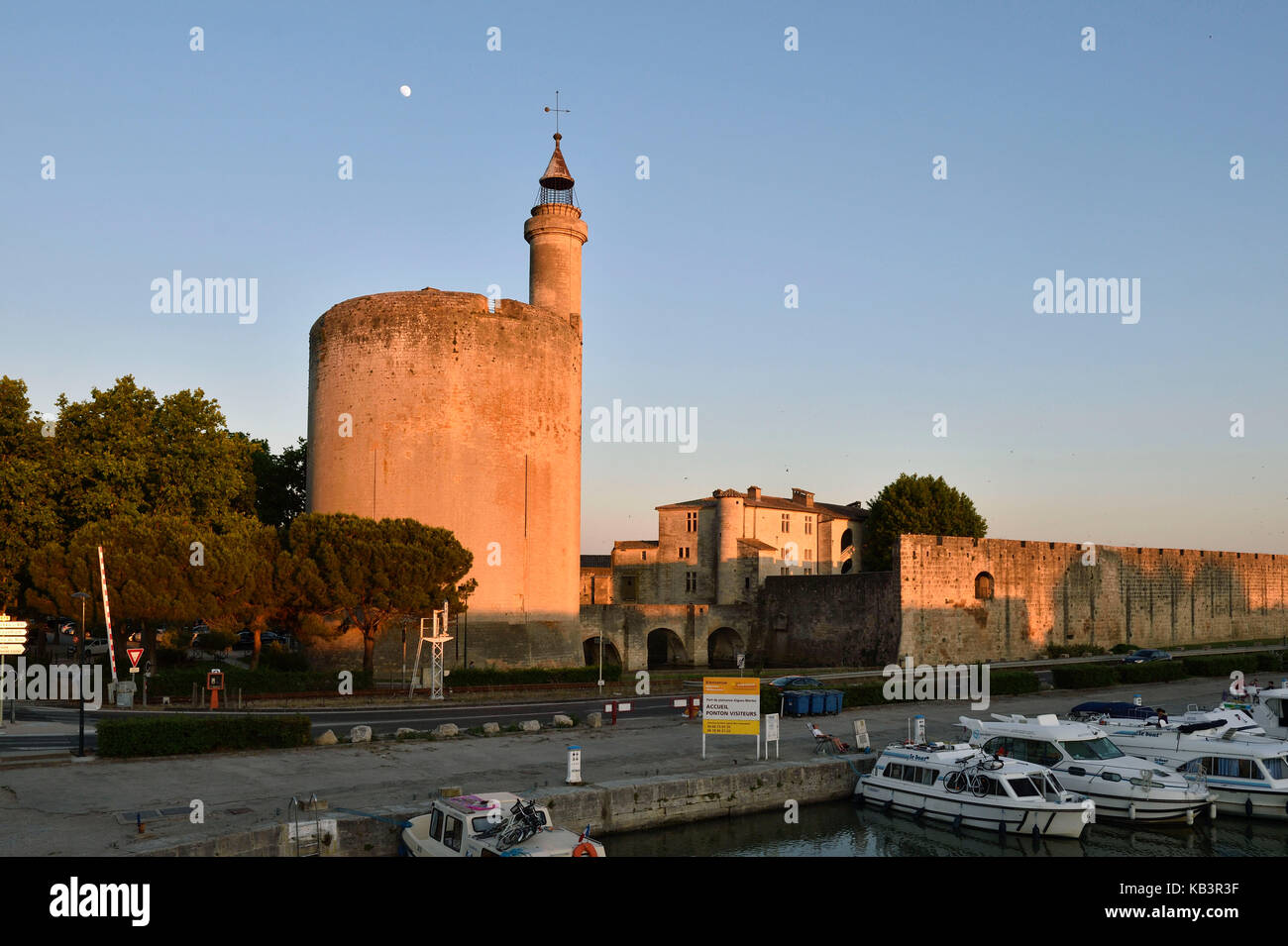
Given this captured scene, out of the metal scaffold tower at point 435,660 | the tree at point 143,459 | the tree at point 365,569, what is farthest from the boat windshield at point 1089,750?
the tree at point 143,459

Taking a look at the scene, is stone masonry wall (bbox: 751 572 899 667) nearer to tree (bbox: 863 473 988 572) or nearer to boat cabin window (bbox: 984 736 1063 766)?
tree (bbox: 863 473 988 572)

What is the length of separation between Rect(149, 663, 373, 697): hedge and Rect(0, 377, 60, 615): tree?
363 inches

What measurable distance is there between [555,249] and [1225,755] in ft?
139

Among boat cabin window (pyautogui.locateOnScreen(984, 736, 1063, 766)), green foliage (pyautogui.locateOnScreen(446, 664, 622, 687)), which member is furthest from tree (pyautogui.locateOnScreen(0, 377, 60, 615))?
boat cabin window (pyautogui.locateOnScreen(984, 736, 1063, 766))

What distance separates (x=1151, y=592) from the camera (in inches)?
2689

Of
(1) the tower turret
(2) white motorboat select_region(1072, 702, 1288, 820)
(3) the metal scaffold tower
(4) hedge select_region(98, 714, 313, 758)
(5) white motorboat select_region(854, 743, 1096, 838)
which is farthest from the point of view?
(1) the tower turret

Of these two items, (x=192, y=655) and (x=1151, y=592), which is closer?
(x=192, y=655)

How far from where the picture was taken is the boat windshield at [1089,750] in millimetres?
23520

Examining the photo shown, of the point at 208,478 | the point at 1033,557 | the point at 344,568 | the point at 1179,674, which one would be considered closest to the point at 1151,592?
the point at 1033,557

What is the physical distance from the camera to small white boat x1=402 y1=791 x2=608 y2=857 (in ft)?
47.6

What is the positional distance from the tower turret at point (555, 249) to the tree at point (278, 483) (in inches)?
713

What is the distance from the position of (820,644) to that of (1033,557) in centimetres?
1449
